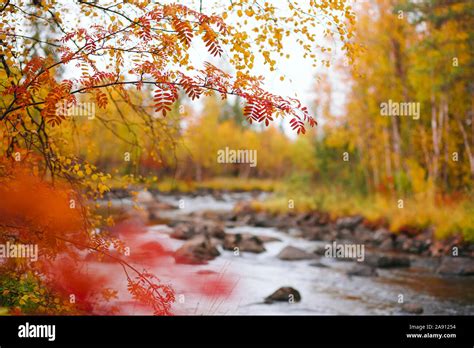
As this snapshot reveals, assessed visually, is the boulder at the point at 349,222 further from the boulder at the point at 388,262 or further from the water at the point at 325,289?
the boulder at the point at 388,262

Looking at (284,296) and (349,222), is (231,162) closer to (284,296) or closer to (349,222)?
(284,296)

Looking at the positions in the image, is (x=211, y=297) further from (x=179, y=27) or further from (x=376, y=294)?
(x=179, y=27)

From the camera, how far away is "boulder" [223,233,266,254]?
16766 millimetres

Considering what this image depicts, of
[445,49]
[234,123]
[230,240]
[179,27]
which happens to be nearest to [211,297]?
[179,27]

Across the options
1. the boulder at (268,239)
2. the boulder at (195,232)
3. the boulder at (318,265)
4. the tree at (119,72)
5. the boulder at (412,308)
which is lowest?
the boulder at (318,265)

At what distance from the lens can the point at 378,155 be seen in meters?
26.2

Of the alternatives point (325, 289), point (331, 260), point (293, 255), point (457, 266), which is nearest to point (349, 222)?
point (331, 260)

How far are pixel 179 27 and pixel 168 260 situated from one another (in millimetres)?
8672

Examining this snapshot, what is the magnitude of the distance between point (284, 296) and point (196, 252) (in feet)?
13.2

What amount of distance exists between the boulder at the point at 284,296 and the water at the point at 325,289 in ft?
0.47

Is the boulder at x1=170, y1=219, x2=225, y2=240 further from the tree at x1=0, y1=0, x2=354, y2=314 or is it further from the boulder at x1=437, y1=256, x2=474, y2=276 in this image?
the tree at x1=0, y1=0, x2=354, y2=314

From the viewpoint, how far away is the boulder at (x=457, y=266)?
13102mm

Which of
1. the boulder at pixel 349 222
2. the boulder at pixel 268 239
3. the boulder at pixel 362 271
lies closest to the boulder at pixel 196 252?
the boulder at pixel 362 271

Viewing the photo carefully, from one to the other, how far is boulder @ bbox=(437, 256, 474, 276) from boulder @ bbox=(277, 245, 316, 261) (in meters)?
3.73
